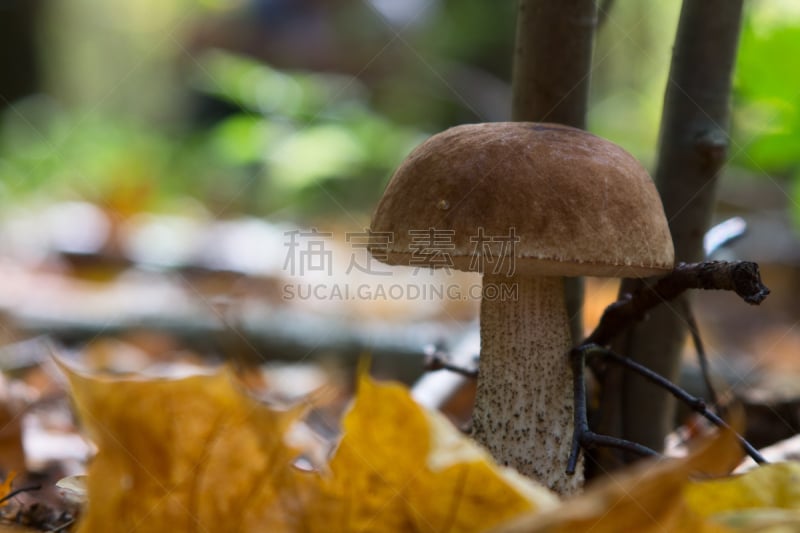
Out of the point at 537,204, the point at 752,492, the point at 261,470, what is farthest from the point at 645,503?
the point at 537,204

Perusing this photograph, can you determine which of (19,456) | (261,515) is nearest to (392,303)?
(19,456)

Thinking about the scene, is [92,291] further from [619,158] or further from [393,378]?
[619,158]

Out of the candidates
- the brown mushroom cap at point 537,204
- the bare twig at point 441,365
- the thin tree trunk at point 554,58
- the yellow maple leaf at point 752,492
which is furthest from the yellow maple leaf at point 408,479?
the thin tree trunk at point 554,58

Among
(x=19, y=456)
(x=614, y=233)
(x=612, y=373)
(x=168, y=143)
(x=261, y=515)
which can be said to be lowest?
(x=168, y=143)

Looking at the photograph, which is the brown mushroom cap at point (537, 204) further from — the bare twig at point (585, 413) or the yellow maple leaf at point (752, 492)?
the yellow maple leaf at point (752, 492)

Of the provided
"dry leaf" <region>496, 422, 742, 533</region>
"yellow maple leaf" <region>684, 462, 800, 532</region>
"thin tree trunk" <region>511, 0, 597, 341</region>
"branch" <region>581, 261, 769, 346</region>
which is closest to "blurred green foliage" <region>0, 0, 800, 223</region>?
"thin tree trunk" <region>511, 0, 597, 341</region>

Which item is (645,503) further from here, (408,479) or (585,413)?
(585,413)
